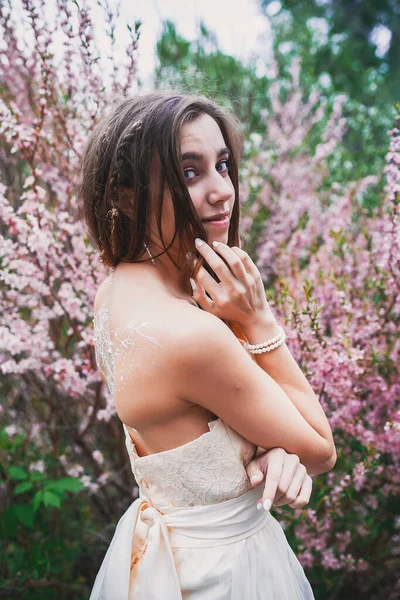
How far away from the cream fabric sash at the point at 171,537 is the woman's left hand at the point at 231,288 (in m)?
0.46

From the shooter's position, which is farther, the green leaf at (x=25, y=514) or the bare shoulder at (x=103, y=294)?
the green leaf at (x=25, y=514)

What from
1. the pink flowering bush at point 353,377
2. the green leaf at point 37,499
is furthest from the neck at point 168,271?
the green leaf at point 37,499

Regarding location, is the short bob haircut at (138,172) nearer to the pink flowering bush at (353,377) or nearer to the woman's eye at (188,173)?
the woman's eye at (188,173)

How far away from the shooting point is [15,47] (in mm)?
2820

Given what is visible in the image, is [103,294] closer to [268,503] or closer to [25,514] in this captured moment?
[268,503]

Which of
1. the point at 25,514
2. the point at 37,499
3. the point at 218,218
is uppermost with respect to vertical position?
the point at 218,218

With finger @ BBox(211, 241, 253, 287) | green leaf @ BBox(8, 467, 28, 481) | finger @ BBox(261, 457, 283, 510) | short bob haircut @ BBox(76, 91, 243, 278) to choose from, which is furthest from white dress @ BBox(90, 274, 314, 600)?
green leaf @ BBox(8, 467, 28, 481)

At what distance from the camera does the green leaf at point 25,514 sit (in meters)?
2.52

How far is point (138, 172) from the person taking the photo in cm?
131

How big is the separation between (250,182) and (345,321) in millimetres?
1970

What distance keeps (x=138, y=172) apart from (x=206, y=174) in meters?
0.18

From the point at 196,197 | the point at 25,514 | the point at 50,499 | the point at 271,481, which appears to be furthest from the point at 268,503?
the point at 25,514

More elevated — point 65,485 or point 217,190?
point 217,190

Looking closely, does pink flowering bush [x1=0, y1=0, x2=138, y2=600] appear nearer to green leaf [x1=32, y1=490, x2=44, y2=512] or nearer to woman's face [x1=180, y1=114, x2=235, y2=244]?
green leaf [x1=32, y1=490, x2=44, y2=512]
